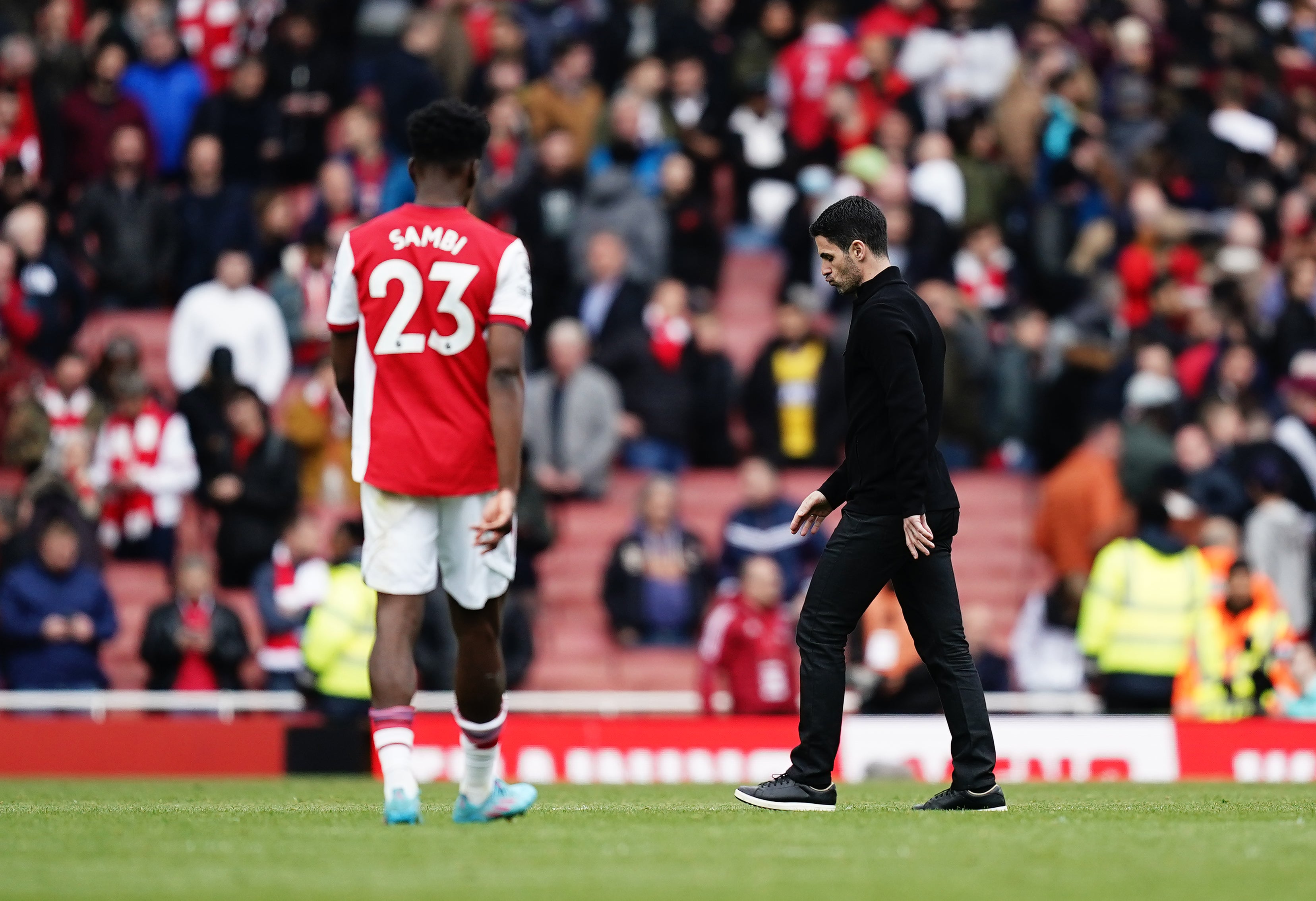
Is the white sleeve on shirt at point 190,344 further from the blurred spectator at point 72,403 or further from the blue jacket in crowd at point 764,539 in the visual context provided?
the blue jacket in crowd at point 764,539

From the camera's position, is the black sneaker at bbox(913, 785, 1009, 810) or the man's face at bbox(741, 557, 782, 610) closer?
the black sneaker at bbox(913, 785, 1009, 810)

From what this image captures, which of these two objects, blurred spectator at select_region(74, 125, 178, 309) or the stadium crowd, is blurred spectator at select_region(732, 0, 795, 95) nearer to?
the stadium crowd

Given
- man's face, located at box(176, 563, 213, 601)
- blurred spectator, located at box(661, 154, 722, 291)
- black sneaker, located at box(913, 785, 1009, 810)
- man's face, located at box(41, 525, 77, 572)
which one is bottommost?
black sneaker, located at box(913, 785, 1009, 810)

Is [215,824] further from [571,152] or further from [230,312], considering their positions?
[571,152]

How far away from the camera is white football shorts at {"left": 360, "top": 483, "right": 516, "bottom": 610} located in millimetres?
8203

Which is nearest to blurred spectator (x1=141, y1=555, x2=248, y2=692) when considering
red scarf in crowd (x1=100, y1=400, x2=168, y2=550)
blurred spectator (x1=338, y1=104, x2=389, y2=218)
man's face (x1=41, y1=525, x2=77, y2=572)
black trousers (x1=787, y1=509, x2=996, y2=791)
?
man's face (x1=41, y1=525, x2=77, y2=572)

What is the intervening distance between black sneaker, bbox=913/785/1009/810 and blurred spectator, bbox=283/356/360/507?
413 inches

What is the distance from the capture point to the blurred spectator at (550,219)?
20.3m

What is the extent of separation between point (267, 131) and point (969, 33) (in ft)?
23.8

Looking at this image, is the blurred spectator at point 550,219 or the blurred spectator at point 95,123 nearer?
the blurred spectator at point 550,219

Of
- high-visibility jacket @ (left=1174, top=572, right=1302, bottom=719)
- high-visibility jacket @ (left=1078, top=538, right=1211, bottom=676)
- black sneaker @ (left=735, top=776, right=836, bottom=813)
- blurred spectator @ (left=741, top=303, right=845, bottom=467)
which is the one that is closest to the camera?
black sneaker @ (left=735, top=776, right=836, bottom=813)

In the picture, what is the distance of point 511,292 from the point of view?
8203 millimetres

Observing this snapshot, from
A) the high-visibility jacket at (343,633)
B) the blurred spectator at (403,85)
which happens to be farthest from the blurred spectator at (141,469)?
the blurred spectator at (403,85)

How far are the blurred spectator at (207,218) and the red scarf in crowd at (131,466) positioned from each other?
8.23 feet
